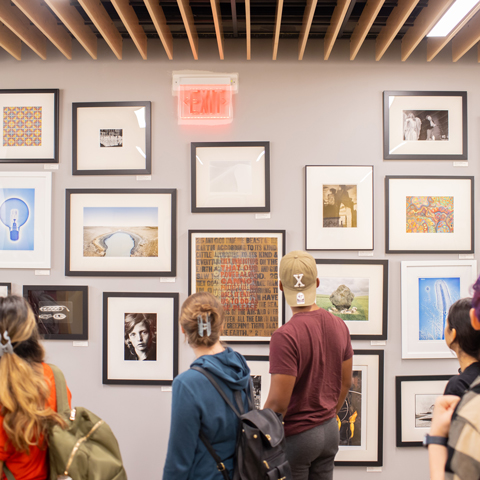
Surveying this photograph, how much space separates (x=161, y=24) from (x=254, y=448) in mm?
2085

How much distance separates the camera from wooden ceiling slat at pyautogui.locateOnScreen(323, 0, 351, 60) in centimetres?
182

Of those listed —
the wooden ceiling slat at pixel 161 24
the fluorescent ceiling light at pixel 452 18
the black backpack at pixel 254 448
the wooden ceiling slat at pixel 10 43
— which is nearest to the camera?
the black backpack at pixel 254 448

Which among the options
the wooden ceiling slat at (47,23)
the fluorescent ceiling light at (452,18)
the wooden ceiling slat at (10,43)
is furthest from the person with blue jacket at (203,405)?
the wooden ceiling slat at (10,43)

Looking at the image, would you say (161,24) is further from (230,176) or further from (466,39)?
(466,39)

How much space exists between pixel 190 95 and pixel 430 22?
1.35m

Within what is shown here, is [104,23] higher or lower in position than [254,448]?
higher

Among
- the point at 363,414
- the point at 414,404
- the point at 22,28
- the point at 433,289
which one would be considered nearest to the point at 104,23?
the point at 22,28

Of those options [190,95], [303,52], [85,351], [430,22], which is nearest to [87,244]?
[85,351]

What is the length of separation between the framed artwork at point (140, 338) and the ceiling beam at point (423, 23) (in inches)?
78.6

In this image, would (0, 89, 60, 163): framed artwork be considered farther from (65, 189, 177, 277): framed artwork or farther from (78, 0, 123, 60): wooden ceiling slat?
(78, 0, 123, 60): wooden ceiling slat

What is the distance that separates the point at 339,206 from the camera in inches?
88.4

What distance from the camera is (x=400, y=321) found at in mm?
2254

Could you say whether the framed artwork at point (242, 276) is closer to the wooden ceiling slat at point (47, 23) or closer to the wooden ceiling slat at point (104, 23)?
the wooden ceiling slat at point (104, 23)

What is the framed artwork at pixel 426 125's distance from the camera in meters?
2.26
